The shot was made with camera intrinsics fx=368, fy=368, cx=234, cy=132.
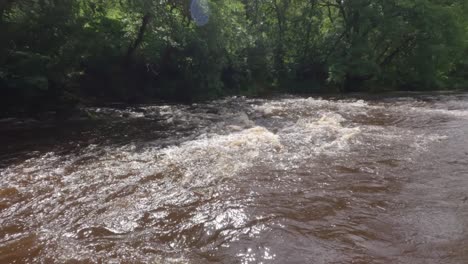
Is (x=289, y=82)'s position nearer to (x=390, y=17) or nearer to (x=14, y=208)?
(x=390, y=17)

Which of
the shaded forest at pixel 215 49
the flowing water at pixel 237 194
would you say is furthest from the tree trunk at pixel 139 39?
the flowing water at pixel 237 194

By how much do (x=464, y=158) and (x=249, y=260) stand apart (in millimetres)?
6404

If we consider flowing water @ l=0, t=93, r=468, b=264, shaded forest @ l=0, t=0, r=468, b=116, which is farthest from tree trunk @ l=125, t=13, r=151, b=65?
flowing water @ l=0, t=93, r=468, b=264

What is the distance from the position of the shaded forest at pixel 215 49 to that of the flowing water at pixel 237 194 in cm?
346

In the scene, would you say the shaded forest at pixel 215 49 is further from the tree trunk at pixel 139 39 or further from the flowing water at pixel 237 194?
the flowing water at pixel 237 194

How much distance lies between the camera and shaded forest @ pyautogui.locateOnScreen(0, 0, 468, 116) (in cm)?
1347

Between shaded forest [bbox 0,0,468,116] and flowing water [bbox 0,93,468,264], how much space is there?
136 inches

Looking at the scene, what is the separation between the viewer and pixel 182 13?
18.0 meters

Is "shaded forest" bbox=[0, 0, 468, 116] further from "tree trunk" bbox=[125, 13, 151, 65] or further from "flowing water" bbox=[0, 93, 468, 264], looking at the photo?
"flowing water" bbox=[0, 93, 468, 264]

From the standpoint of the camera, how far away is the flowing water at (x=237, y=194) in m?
4.76

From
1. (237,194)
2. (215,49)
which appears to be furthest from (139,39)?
(237,194)

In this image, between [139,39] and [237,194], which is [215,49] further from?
[237,194]

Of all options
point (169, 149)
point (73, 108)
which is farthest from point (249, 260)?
point (73, 108)

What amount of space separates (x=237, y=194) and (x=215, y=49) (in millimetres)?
13491
